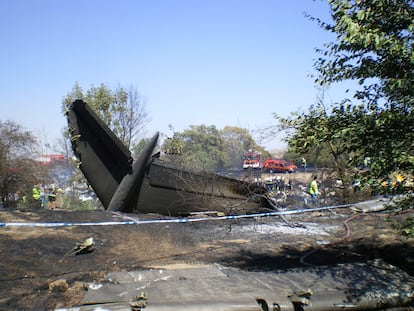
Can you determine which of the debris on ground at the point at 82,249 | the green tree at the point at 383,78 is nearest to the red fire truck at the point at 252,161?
the debris on ground at the point at 82,249

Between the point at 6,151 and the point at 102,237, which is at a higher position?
the point at 6,151

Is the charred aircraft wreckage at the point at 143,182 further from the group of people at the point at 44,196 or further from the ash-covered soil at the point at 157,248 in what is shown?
the group of people at the point at 44,196

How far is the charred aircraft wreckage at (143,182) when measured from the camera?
10.8 meters

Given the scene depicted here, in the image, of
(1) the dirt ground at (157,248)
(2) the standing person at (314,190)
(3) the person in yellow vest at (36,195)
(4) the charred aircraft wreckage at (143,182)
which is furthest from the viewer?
(3) the person in yellow vest at (36,195)

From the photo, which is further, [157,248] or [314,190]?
[314,190]

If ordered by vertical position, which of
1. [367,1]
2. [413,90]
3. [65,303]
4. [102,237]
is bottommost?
[65,303]

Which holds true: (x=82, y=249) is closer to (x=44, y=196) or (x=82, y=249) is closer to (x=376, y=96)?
(x=376, y=96)

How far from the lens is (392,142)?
4004 millimetres

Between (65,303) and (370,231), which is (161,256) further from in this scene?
(370,231)

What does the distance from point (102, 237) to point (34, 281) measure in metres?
2.90

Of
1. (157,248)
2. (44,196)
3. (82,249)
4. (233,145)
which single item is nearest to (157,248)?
(157,248)

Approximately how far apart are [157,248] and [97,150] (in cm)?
448

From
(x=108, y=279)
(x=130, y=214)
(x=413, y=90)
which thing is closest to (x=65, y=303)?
(x=108, y=279)

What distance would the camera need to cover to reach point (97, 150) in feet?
35.9
